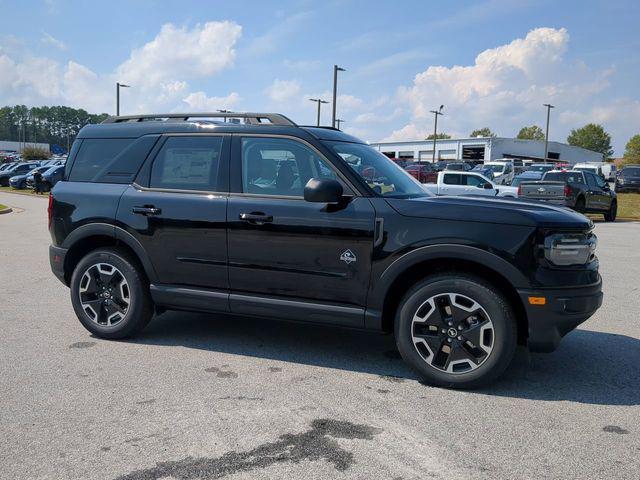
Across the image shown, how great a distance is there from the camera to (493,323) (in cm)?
398

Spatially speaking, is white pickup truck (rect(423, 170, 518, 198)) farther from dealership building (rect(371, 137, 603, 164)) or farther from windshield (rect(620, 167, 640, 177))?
dealership building (rect(371, 137, 603, 164))

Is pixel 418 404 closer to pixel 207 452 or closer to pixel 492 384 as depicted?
pixel 492 384

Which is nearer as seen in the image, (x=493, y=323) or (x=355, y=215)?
(x=493, y=323)

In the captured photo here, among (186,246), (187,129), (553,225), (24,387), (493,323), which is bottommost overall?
(24,387)

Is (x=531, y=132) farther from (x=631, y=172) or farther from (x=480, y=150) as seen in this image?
(x=631, y=172)

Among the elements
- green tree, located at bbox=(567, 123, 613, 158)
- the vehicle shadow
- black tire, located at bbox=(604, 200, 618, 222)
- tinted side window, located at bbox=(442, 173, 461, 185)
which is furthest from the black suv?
green tree, located at bbox=(567, 123, 613, 158)

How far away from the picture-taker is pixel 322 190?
4156 millimetres

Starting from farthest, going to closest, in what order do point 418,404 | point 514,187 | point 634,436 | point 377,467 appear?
1. point 514,187
2. point 418,404
3. point 634,436
4. point 377,467

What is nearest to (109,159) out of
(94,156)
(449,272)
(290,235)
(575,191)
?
(94,156)

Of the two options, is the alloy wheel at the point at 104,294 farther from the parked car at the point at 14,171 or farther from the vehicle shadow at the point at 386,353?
the parked car at the point at 14,171

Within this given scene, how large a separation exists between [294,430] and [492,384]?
1.54 metres

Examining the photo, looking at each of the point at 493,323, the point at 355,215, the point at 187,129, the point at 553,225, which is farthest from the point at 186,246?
the point at 553,225

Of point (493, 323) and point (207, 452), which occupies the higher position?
point (493, 323)

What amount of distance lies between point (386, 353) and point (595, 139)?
151337 mm
